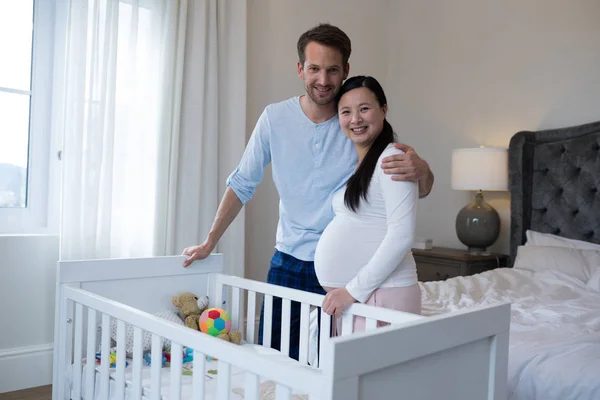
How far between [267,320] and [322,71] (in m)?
0.77

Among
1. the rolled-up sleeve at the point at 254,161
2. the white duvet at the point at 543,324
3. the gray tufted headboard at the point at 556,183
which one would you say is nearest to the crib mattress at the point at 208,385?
the rolled-up sleeve at the point at 254,161

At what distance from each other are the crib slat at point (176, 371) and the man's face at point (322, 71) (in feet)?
2.41

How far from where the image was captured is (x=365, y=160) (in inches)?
51.6

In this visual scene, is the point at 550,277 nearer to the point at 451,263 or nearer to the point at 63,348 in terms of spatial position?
the point at 451,263

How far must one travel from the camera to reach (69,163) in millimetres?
2529

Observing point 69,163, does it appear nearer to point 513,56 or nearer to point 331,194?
Answer: point 331,194

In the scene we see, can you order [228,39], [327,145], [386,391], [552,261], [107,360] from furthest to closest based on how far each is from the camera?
1. [228,39]
2. [552,261]
3. [327,145]
4. [107,360]
5. [386,391]

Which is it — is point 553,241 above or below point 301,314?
above

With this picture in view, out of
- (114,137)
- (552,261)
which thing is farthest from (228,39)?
(552,261)

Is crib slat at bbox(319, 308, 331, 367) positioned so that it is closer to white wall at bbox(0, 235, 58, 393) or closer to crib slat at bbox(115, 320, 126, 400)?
crib slat at bbox(115, 320, 126, 400)

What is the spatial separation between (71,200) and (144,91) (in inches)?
25.4

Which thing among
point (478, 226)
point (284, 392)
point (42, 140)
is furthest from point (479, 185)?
point (284, 392)

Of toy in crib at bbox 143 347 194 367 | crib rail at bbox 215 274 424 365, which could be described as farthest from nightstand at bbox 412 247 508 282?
toy in crib at bbox 143 347 194 367

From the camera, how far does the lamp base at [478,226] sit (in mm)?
3256
